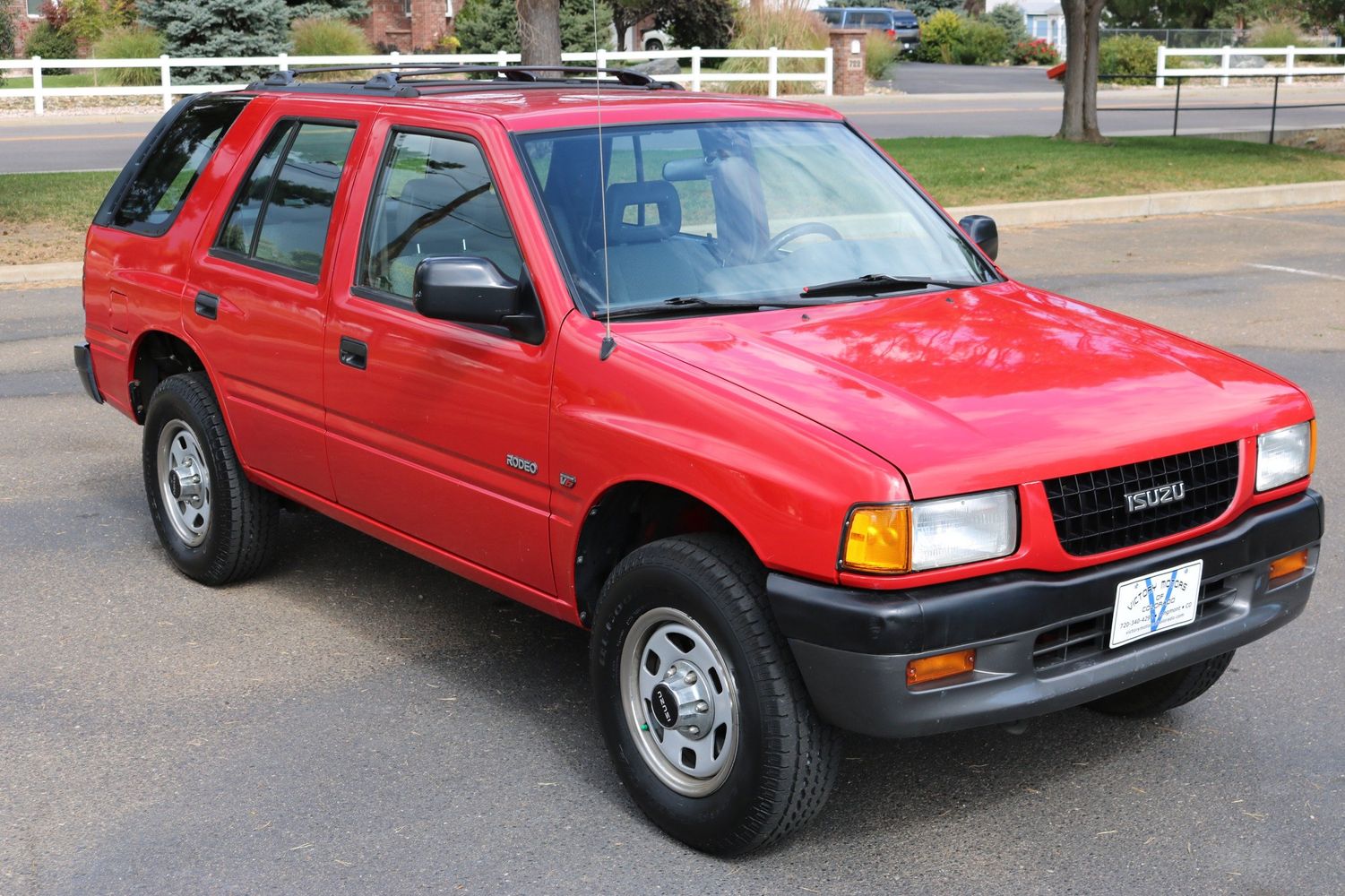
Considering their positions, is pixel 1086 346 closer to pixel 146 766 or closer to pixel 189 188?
pixel 146 766

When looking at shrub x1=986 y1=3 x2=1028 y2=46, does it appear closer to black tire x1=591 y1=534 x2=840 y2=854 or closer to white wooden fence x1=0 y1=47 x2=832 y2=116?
white wooden fence x1=0 y1=47 x2=832 y2=116

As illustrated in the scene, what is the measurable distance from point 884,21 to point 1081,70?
33.3m

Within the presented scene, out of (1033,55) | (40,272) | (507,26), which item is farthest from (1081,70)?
(1033,55)

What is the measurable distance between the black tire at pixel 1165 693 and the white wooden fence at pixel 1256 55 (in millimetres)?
38743

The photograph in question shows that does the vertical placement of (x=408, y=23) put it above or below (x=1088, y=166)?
above

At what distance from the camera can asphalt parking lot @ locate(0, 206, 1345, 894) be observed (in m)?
3.78

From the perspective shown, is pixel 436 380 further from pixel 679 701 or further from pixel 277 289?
pixel 679 701

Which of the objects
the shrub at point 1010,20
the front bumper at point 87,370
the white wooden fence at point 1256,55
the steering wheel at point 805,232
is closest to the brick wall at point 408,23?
the white wooden fence at point 1256,55

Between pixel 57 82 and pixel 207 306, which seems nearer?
pixel 207 306

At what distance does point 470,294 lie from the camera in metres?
4.07

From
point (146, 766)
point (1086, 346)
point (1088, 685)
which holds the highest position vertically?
point (1086, 346)

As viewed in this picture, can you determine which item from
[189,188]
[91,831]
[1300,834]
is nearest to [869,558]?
[1300,834]

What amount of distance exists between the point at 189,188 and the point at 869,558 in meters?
3.57

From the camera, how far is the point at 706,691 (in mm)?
3754
